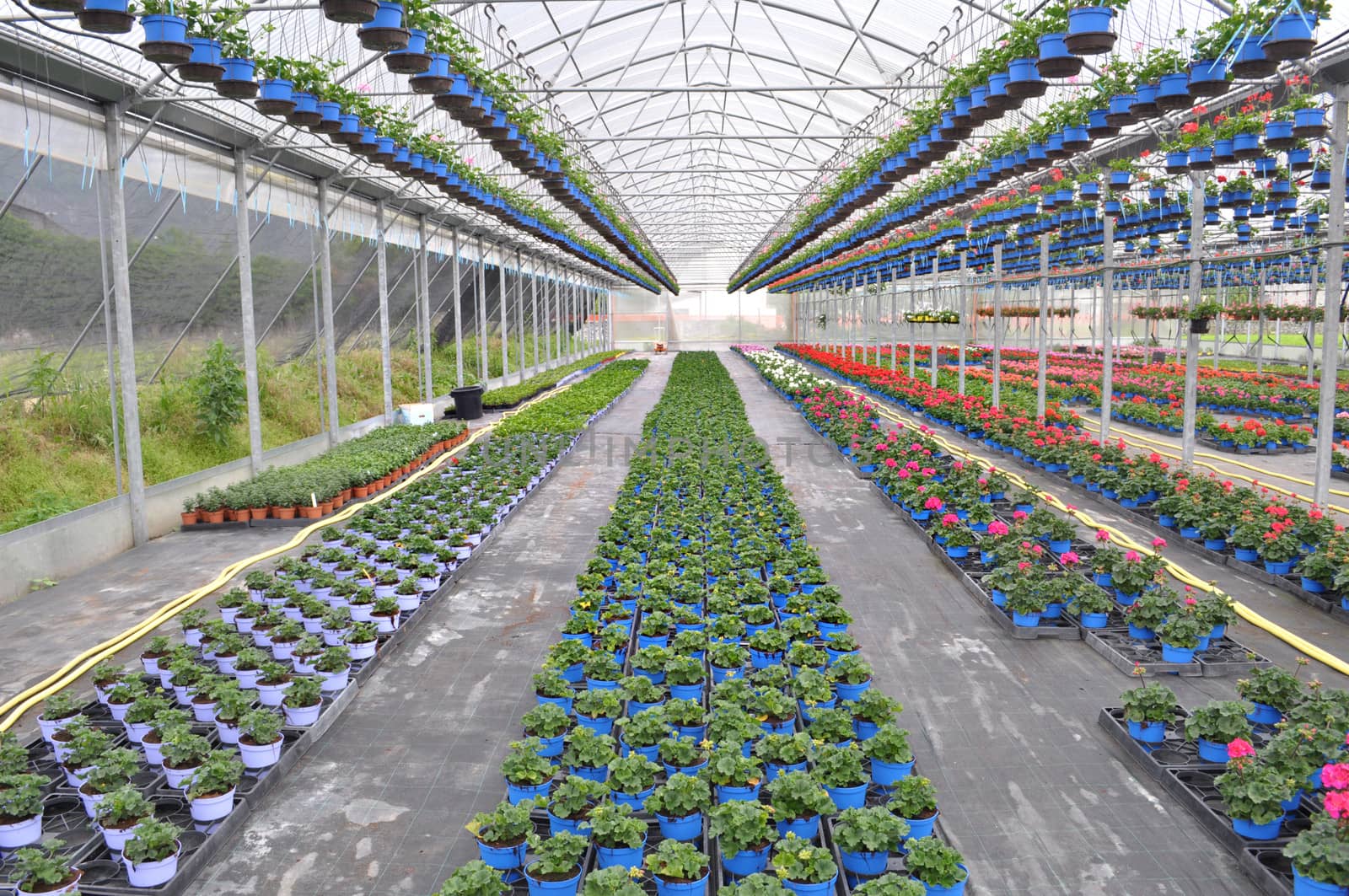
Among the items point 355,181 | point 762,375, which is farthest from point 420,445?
point 762,375

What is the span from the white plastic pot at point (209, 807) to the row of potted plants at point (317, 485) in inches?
282

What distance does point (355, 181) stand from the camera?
16.5 meters

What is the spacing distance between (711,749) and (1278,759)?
280 cm

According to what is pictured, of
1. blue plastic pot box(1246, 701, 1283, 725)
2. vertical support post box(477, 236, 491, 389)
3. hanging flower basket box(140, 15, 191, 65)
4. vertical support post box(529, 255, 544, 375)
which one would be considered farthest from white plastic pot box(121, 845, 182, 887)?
vertical support post box(529, 255, 544, 375)

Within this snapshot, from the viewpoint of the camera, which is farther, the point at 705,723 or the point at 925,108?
the point at 925,108

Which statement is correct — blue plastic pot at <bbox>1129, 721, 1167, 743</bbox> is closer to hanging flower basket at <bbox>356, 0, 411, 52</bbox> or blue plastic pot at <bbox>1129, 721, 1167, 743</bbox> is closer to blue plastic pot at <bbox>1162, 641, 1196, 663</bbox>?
blue plastic pot at <bbox>1162, 641, 1196, 663</bbox>

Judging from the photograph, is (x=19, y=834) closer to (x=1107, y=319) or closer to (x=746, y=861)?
(x=746, y=861)

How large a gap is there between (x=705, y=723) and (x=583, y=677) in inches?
51.5

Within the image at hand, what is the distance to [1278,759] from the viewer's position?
4547 mm

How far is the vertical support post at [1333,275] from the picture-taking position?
883cm

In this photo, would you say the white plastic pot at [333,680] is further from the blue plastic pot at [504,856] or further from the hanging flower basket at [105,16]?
the hanging flower basket at [105,16]

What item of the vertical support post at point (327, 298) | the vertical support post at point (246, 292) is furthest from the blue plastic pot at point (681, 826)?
the vertical support post at point (327, 298)

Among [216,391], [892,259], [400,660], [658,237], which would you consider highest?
→ [658,237]

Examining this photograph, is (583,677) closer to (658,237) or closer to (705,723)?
(705,723)
